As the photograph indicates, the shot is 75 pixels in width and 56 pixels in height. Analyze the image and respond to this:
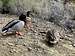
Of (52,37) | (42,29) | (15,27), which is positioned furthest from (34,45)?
(42,29)

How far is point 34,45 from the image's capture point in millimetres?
6543

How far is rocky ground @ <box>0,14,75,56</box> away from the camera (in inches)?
248

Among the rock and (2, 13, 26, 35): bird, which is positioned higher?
(2, 13, 26, 35): bird

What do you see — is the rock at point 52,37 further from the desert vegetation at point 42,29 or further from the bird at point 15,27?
the bird at point 15,27

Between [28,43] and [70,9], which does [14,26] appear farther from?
[70,9]

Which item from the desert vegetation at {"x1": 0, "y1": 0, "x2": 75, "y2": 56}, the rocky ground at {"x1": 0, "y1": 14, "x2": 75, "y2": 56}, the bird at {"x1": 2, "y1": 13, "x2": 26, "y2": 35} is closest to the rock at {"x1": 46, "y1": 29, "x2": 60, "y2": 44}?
the desert vegetation at {"x1": 0, "y1": 0, "x2": 75, "y2": 56}

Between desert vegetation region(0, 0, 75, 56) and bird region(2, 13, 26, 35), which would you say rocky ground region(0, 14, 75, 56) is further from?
bird region(2, 13, 26, 35)

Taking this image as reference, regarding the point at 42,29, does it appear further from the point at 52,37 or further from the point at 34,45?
the point at 34,45

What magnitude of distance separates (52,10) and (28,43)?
2436 mm

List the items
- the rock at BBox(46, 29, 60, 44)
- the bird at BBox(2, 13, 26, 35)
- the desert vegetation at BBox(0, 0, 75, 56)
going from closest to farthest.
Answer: the desert vegetation at BBox(0, 0, 75, 56), the rock at BBox(46, 29, 60, 44), the bird at BBox(2, 13, 26, 35)

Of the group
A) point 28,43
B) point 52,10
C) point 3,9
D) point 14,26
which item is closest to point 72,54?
point 28,43

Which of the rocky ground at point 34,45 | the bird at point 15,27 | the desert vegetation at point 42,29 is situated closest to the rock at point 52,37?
the desert vegetation at point 42,29

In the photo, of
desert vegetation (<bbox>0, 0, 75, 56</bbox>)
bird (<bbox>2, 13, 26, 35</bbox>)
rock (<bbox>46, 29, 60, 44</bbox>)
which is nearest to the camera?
desert vegetation (<bbox>0, 0, 75, 56</bbox>)

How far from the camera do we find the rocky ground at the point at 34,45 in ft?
20.6
